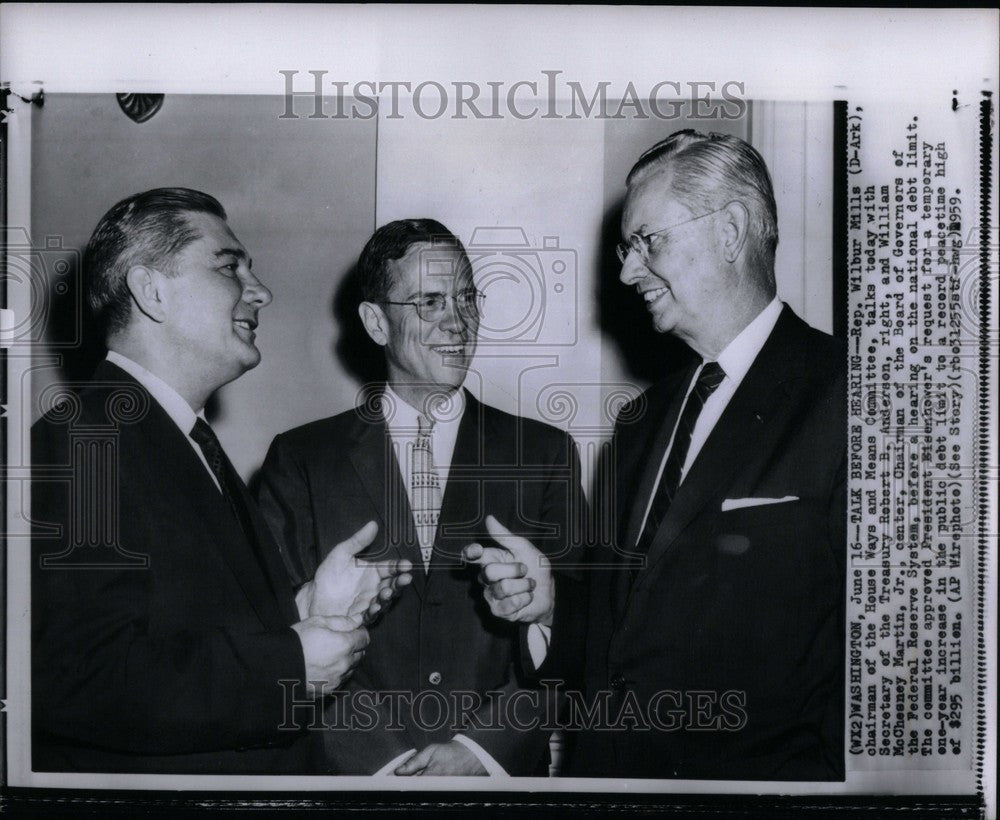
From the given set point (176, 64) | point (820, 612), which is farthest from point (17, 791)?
point (820, 612)

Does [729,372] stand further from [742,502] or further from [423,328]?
[423,328]

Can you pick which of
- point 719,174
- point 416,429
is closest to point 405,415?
point 416,429

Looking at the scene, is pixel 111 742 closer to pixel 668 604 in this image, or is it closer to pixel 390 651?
pixel 390 651

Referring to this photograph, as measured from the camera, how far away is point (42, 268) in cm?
182

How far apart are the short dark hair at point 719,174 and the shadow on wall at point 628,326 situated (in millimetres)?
106

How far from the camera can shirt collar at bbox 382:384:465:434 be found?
5.89 feet

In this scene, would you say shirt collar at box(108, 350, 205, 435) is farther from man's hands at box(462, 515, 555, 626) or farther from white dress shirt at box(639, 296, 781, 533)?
white dress shirt at box(639, 296, 781, 533)

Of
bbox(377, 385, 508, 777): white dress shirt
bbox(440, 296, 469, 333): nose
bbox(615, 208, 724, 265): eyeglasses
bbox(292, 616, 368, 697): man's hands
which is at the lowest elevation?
bbox(292, 616, 368, 697): man's hands

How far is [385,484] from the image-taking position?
179cm

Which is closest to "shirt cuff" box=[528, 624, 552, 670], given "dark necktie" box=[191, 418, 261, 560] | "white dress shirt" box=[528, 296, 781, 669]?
"white dress shirt" box=[528, 296, 781, 669]

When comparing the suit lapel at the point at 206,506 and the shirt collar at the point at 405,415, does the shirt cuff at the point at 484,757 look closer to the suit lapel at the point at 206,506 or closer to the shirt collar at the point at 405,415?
the suit lapel at the point at 206,506

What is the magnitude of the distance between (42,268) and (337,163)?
0.58m

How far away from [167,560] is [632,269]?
98cm

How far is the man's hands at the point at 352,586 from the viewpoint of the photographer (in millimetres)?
1776
